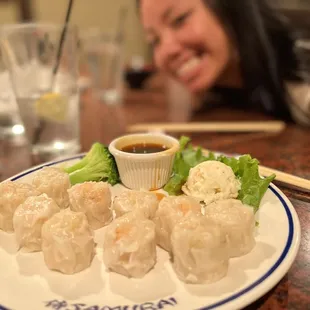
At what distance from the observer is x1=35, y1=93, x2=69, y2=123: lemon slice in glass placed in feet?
6.61

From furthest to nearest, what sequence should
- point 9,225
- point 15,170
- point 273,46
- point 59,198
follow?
point 273,46
point 15,170
point 59,198
point 9,225

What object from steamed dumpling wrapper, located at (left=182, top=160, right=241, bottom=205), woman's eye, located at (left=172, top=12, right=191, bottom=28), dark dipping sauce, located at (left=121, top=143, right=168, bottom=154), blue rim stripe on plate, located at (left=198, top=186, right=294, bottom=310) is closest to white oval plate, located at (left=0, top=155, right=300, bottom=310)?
blue rim stripe on plate, located at (left=198, top=186, right=294, bottom=310)

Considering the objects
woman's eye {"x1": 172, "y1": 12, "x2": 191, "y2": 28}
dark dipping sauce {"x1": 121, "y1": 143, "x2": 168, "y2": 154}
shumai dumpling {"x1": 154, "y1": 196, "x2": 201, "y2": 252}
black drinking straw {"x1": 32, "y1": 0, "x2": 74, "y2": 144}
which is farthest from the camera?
woman's eye {"x1": 172, "y1": 12, "x2": 191, "y2": 28}

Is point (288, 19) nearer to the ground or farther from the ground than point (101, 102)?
farther from the ground

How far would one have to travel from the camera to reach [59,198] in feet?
4.71

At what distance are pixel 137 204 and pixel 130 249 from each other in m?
0.23

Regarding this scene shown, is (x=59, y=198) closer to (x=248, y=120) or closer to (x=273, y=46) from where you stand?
(x=248, y=120)

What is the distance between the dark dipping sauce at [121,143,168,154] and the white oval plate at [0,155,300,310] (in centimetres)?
54

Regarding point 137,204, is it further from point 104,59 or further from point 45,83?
point 104,59

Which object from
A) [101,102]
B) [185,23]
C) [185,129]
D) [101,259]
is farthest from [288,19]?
[101,259]

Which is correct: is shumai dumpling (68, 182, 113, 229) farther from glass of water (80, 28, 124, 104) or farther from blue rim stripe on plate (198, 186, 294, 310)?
glass of water (80, 28, 124, 104)

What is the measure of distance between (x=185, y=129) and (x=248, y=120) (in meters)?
0.46

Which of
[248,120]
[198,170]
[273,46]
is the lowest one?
[248,120]

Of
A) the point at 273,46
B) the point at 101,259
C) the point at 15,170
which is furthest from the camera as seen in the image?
the point at 273,46
